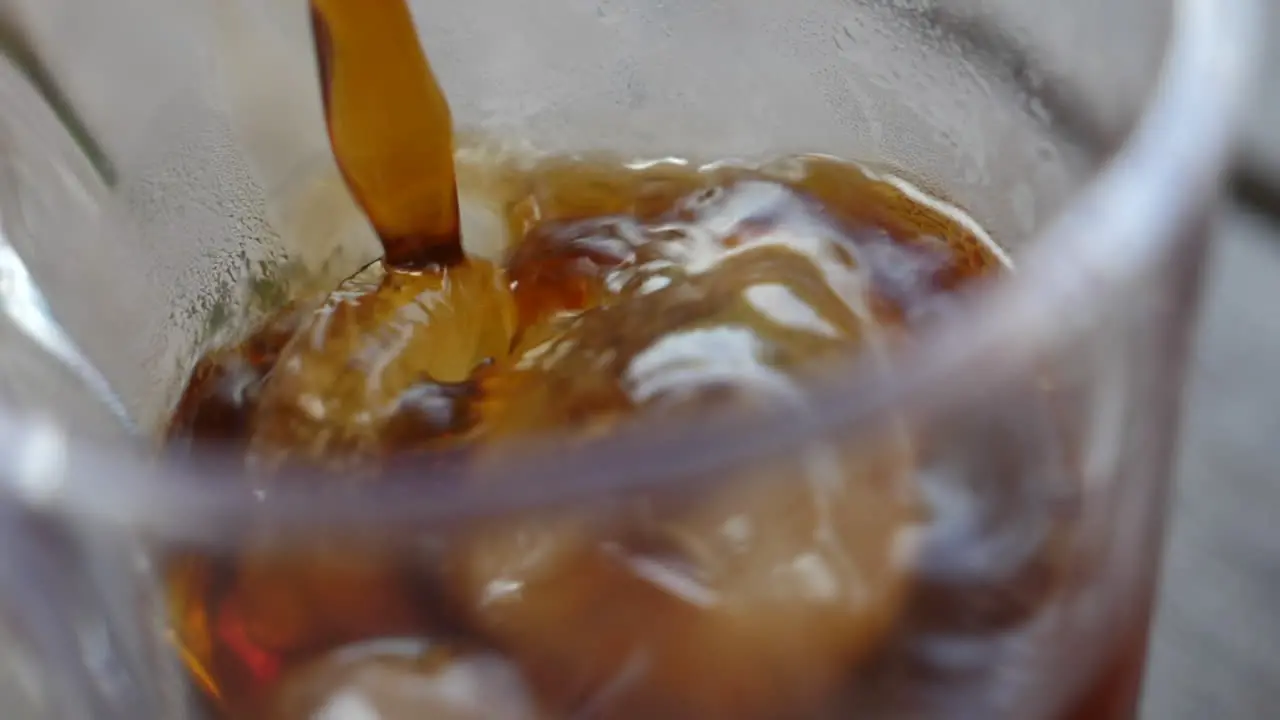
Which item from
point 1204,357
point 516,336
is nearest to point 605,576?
point 516,336

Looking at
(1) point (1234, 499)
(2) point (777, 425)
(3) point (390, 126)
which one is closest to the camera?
(2) point (777, 425)

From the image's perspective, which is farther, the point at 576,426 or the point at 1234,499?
the point at 1234,499

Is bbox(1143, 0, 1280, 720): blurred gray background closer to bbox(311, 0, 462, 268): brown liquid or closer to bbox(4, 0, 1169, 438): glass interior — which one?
bbox(4, 0, 1169, 438): glass interior

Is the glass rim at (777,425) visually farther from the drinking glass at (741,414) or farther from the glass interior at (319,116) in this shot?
the glass interior at (319,116)

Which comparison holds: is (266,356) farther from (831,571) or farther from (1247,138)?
(1247,138)

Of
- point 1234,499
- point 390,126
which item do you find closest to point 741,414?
point 390,126

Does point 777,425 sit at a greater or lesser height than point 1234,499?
greater

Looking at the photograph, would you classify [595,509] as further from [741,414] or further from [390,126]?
[390,126]
